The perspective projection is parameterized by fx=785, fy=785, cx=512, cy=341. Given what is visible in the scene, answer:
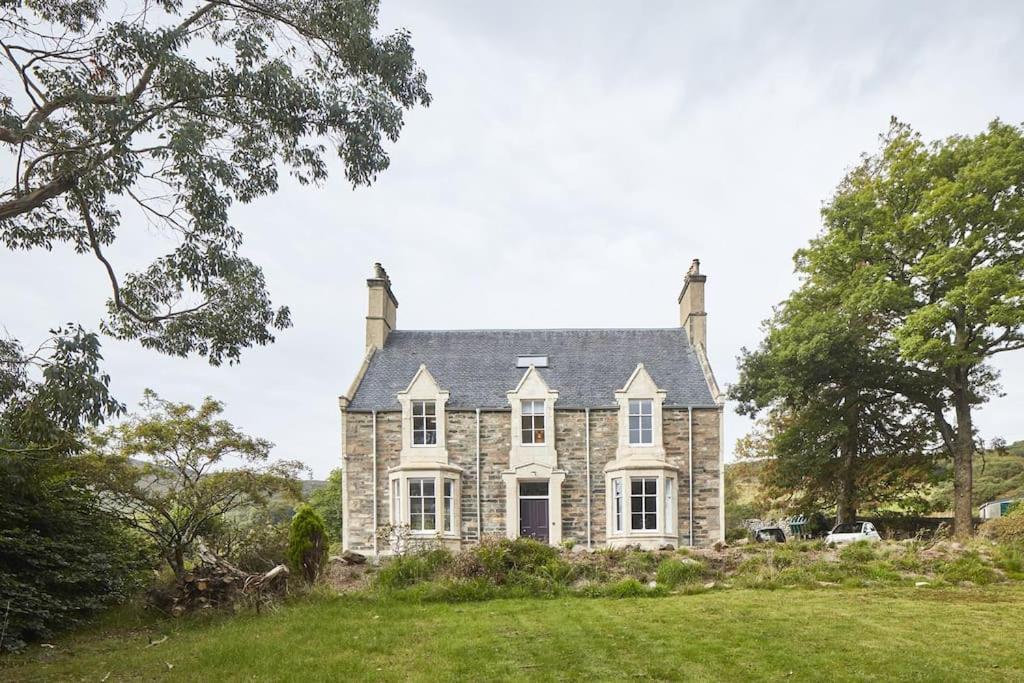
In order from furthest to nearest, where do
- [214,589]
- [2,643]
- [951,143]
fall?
[951,143] < [214,589] < [2,643]

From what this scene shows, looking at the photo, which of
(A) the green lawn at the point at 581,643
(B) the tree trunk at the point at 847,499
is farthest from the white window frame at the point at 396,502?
(B) the tree trunk at the point at 847,499

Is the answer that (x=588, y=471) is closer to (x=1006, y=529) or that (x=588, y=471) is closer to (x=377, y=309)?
(x=377, y=309)

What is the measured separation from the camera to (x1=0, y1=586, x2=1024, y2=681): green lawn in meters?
10.3

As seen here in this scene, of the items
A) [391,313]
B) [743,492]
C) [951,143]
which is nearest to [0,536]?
[391,313]

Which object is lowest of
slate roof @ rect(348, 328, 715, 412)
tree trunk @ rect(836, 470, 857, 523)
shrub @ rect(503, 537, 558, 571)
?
tree trunk @ rect(836, 470, 857, 523)

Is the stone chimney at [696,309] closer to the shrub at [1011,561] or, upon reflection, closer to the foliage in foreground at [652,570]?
the foliage in foreground at [652,570]

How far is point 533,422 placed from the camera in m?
27.7

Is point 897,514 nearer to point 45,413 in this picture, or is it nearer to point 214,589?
point 214,589

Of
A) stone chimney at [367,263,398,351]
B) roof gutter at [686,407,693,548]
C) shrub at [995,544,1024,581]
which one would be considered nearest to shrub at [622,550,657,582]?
shrub at [995,544,1024,581]

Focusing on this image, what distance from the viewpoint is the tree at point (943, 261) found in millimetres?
26625

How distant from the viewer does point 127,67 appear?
35.7 ft

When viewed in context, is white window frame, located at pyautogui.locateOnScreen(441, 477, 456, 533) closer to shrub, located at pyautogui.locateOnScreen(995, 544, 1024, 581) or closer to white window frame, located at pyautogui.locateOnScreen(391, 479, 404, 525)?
white window frame, located at pyautogui.locateOnScreen(391, 479, 404, 525)

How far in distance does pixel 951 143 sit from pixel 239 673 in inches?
1159

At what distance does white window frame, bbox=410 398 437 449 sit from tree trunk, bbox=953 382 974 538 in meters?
18.3
